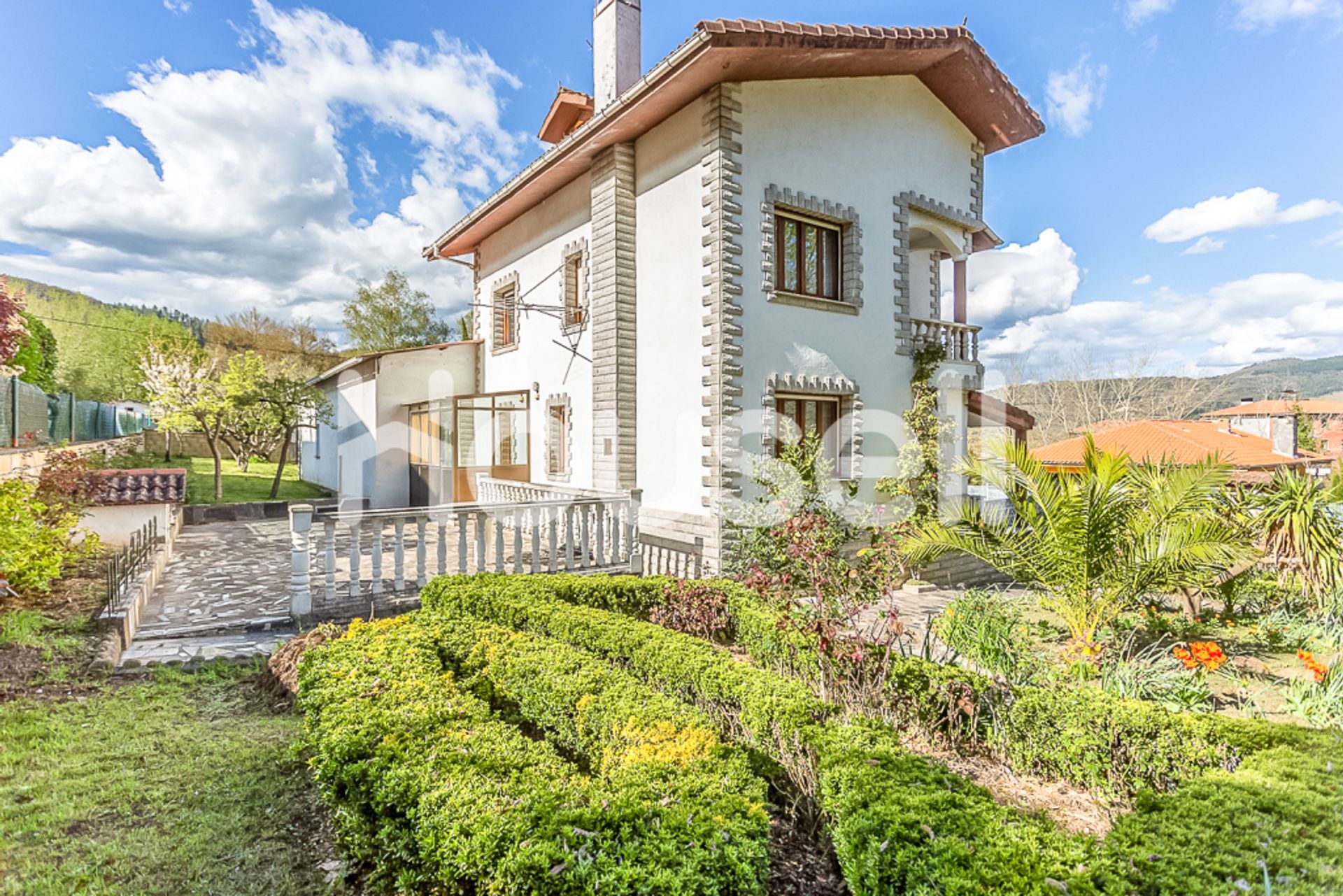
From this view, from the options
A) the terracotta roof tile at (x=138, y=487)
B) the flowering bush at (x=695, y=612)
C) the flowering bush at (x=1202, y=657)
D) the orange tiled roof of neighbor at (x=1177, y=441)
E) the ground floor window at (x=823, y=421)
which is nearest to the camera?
the flowering bush at (x=1202, y=657)

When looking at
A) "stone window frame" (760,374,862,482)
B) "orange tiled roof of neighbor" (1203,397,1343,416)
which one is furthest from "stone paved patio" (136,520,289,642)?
"orange tiled roof of neighbor" (1203,397,1343,416)

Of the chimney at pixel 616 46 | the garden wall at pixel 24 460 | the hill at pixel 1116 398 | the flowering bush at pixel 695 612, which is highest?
the chimney at pixel 616 46

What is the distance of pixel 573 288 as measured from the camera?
1138cm

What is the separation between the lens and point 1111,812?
332 centimetres

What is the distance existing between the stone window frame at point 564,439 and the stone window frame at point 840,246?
4270mm

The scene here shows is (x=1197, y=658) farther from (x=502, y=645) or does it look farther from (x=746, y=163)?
(x=746, y=163)

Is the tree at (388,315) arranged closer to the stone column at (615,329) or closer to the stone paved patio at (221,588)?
the stone paved patio at (221,588)

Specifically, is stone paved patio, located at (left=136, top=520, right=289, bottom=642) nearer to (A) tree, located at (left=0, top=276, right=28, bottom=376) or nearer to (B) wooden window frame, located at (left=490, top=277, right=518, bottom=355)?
(A) tree, located at (left=0, top=276, right=28, bottom=376)

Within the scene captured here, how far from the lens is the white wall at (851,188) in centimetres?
877

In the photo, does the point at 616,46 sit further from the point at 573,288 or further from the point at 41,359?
the point at 41,359

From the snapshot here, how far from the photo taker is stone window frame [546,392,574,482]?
11.1 meters

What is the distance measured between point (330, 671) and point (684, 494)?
18.8 feet

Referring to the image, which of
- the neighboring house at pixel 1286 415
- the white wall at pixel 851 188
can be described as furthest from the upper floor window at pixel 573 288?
the neighboring house at pixel 1286 415

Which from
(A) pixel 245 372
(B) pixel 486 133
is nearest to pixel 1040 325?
(B) pixel 486 133
